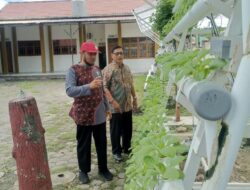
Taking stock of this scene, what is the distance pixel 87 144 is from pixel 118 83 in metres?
1.19

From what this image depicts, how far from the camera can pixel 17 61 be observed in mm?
24969

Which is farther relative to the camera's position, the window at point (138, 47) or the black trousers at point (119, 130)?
the window at point (138, 47)

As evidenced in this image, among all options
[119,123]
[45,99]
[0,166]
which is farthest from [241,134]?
[45,99]

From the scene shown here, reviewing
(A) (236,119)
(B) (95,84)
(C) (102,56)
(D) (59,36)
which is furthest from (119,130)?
(D) (59,36)

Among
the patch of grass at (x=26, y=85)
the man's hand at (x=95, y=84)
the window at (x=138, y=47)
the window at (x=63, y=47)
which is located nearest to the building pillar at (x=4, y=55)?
the window at (x=63, y=47)

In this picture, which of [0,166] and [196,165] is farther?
[0,166]

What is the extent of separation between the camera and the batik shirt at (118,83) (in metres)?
5.29

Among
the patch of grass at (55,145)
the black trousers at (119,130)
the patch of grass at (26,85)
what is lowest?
the patch of grass at (26,85)

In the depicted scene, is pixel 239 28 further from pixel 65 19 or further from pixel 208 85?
pixel 65 19

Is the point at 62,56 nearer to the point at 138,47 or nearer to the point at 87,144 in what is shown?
the point at 138,47

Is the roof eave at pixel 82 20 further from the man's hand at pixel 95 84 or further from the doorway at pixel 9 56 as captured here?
the man's hand at pixel 95 84

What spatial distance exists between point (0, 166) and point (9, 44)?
20924 millimetres

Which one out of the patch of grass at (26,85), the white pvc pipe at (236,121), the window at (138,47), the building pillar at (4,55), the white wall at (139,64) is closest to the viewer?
the white pvc pipe at (236,121)

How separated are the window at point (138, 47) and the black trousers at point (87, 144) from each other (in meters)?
19.2
